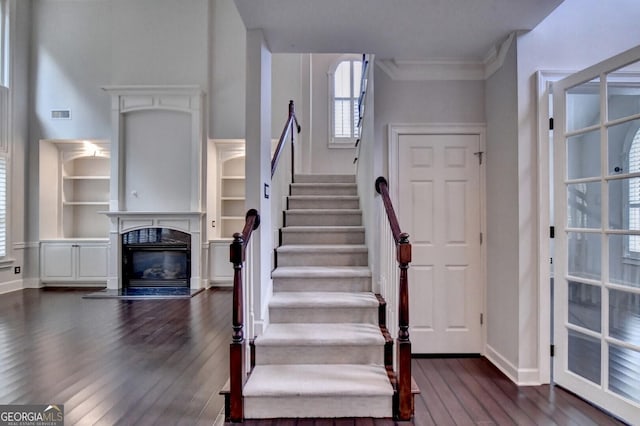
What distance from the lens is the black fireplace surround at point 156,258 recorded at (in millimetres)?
6363

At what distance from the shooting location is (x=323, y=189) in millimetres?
4555

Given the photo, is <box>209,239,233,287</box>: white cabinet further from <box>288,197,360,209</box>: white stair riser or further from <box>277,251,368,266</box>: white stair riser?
<box>277,251,368,266</box>: white stair riser

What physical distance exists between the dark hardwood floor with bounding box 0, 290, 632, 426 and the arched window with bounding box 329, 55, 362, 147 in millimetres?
4275

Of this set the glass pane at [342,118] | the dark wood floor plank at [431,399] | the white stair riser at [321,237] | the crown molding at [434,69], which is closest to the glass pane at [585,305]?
the dark wood floor plank at [431,399]

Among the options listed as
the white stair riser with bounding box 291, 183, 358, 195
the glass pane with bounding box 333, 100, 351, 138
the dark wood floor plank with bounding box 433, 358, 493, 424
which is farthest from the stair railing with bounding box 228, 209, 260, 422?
the glass pane with bounding box 333, 100, 351, 138

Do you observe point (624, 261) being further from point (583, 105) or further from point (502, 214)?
point (583, 105)

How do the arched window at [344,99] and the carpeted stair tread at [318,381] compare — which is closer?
the carpeted stair tread at [318,381]

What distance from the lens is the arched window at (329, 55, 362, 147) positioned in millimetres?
7102

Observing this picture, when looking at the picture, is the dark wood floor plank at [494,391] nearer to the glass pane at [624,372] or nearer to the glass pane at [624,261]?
the glass pane at [624,372]

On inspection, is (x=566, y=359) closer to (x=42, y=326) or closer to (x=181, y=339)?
(x=181, y=339)

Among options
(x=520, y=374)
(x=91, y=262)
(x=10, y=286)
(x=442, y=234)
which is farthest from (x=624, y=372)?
(x=10, y=286)

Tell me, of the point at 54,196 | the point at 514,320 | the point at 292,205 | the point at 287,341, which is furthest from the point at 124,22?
the point at 514,320

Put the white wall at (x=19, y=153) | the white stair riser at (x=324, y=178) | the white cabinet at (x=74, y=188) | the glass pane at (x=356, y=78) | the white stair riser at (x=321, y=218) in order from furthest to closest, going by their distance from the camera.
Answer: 1. the glass pane at (x=356, y=78)
2. the white cabinet at (x=74, y=188)
3. the white wall at (x=19, y=153)
4. the white stair riser at (x=324, y=178)
5. the white stair riser at (x=321, y=218)

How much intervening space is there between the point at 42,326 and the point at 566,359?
5.39 meters
